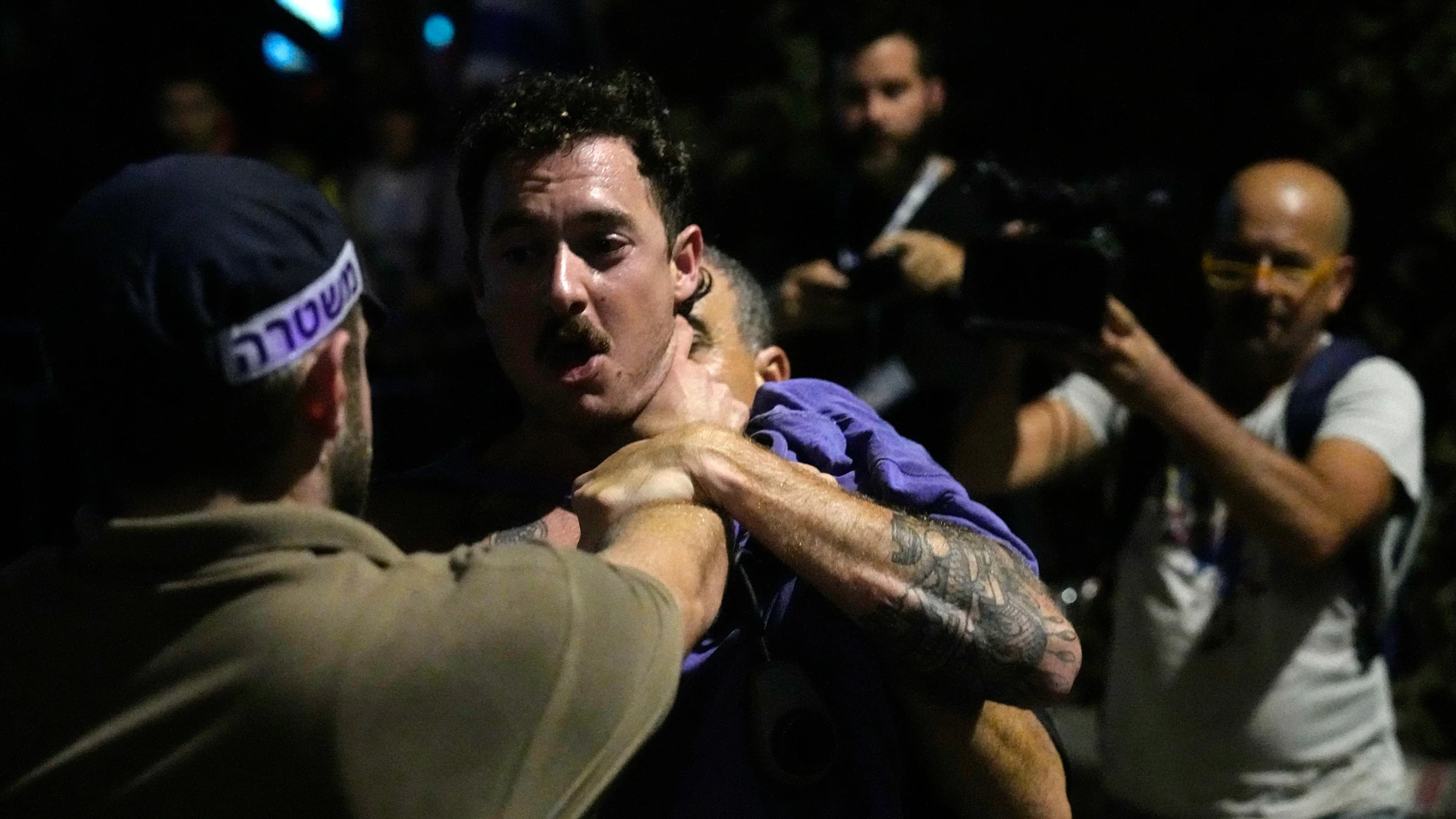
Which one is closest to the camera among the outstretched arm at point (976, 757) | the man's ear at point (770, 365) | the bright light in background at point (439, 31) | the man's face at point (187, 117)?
the outstretched arm at point (976, 757)

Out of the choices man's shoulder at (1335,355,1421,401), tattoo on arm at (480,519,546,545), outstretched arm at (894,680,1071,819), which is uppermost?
tattoo on arm at (480,519,546,545)

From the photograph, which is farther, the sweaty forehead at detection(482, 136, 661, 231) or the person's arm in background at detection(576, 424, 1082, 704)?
the sweaty forehead at detection(482, 136, 661, 231)

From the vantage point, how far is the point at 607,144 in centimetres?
231

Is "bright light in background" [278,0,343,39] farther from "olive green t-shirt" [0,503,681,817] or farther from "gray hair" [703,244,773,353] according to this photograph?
"olive green t-shirt" [0,503,681,817]

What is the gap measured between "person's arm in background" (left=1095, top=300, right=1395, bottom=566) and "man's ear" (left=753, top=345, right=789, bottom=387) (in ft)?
3.41

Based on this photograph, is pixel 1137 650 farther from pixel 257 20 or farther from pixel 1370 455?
pixel 257 20

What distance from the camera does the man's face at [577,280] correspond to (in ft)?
7.43

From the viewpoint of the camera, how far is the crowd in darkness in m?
2.32

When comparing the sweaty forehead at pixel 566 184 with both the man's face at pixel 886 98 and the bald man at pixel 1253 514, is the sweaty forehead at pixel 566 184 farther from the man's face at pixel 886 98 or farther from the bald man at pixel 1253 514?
the man's face at pixel 886 98

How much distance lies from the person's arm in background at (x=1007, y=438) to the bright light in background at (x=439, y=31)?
4756mm

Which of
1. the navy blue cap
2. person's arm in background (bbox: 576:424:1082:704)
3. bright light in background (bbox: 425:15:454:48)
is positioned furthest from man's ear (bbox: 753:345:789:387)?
bright light in background (bbox: 425:15:454:48)

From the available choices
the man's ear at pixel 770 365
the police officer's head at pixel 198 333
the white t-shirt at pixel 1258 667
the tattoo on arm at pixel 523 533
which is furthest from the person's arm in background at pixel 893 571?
the white t-shirt at pixel 1258 667

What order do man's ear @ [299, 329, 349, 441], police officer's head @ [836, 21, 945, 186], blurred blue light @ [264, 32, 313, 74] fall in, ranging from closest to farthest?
man's ear @ [299, 329, 349, 441] < police officer's head @ [836, 21, 945, 186] < blurred blue light @ [264, 32, 313, 74]

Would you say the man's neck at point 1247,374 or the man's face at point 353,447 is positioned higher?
the man's face at point 353,447
